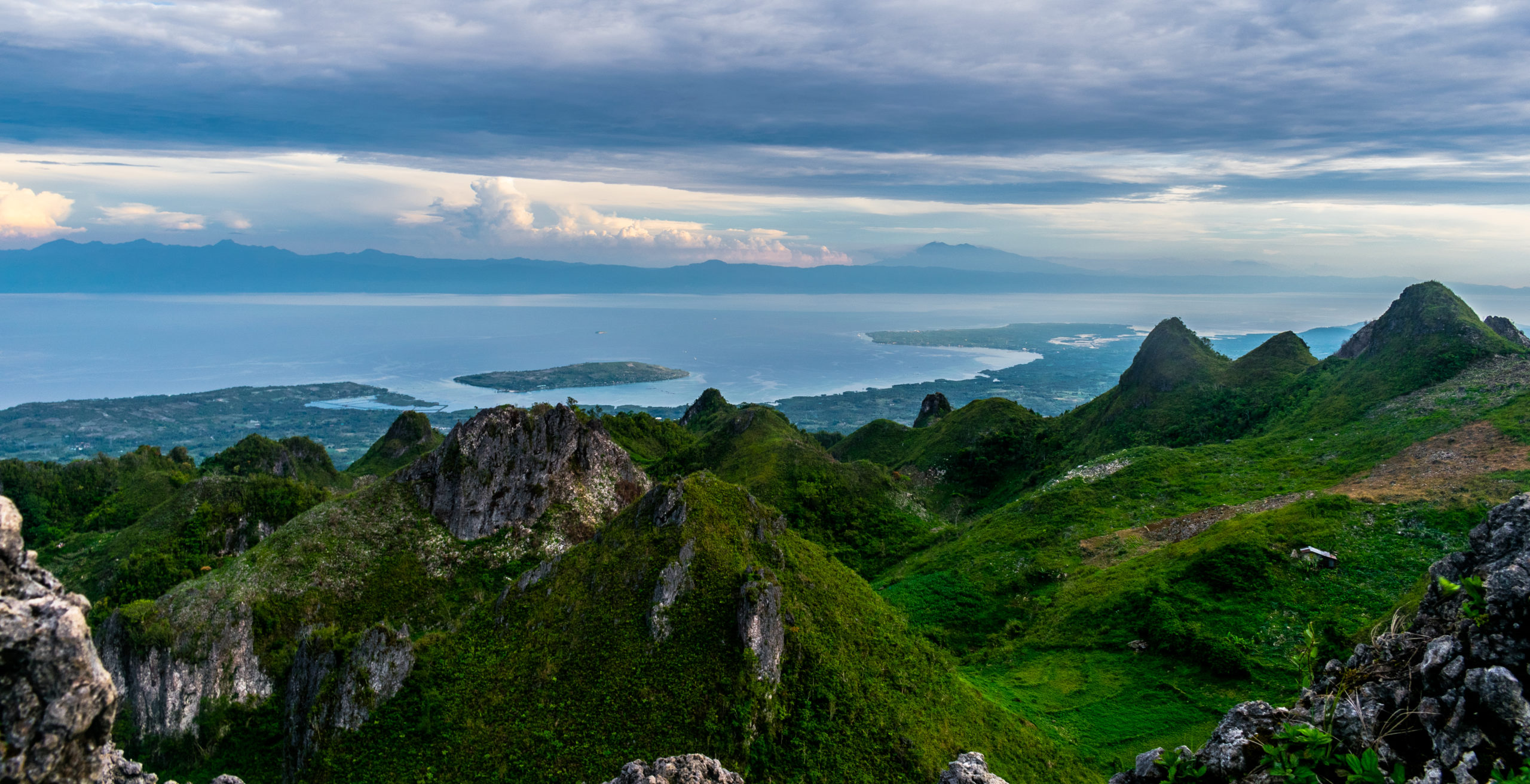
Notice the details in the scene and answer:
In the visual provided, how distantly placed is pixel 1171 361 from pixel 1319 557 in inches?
1596

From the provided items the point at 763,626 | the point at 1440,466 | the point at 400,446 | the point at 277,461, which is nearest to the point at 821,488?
the point at 763,626

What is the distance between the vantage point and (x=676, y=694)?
62.3 feet

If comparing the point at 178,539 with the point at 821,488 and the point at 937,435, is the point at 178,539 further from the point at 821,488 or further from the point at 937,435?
the point at 937,435

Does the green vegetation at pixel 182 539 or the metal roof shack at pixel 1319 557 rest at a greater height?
the metal roof shack at pixel 1319 557

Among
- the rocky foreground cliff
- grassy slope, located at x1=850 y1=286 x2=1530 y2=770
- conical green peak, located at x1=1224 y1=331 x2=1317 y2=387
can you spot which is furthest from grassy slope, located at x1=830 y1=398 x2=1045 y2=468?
the rocky foreground cliff

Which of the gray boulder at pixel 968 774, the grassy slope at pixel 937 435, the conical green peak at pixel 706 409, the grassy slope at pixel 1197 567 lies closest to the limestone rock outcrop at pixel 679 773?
the gray boulder at pixel 968 774

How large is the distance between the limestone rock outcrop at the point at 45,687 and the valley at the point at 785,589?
468 inches

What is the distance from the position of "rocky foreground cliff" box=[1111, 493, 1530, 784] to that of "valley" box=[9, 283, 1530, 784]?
0.56ft

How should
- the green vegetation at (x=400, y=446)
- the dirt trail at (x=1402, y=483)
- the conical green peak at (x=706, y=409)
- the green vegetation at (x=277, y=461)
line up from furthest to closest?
1. the conical green peak at (x=706, y=409)
2. the green vegetation at (x=400, y=446)
3. the green vegetation at (x=277, y=461)
4. the dirt trail at (x=1402, y=483)

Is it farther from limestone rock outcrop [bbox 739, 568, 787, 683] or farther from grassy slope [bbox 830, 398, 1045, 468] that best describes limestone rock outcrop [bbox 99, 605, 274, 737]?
grassy slope [bbox 830, 398, 1045, 468]

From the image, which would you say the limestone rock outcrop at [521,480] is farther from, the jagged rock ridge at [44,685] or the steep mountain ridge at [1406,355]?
the steep mountain ridge at [1406,355]

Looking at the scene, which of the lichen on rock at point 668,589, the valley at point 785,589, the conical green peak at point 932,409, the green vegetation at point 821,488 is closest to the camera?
the valley at point 785,589

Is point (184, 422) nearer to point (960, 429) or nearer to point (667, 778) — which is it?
point (960, 429)

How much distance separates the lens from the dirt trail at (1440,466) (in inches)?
1216
